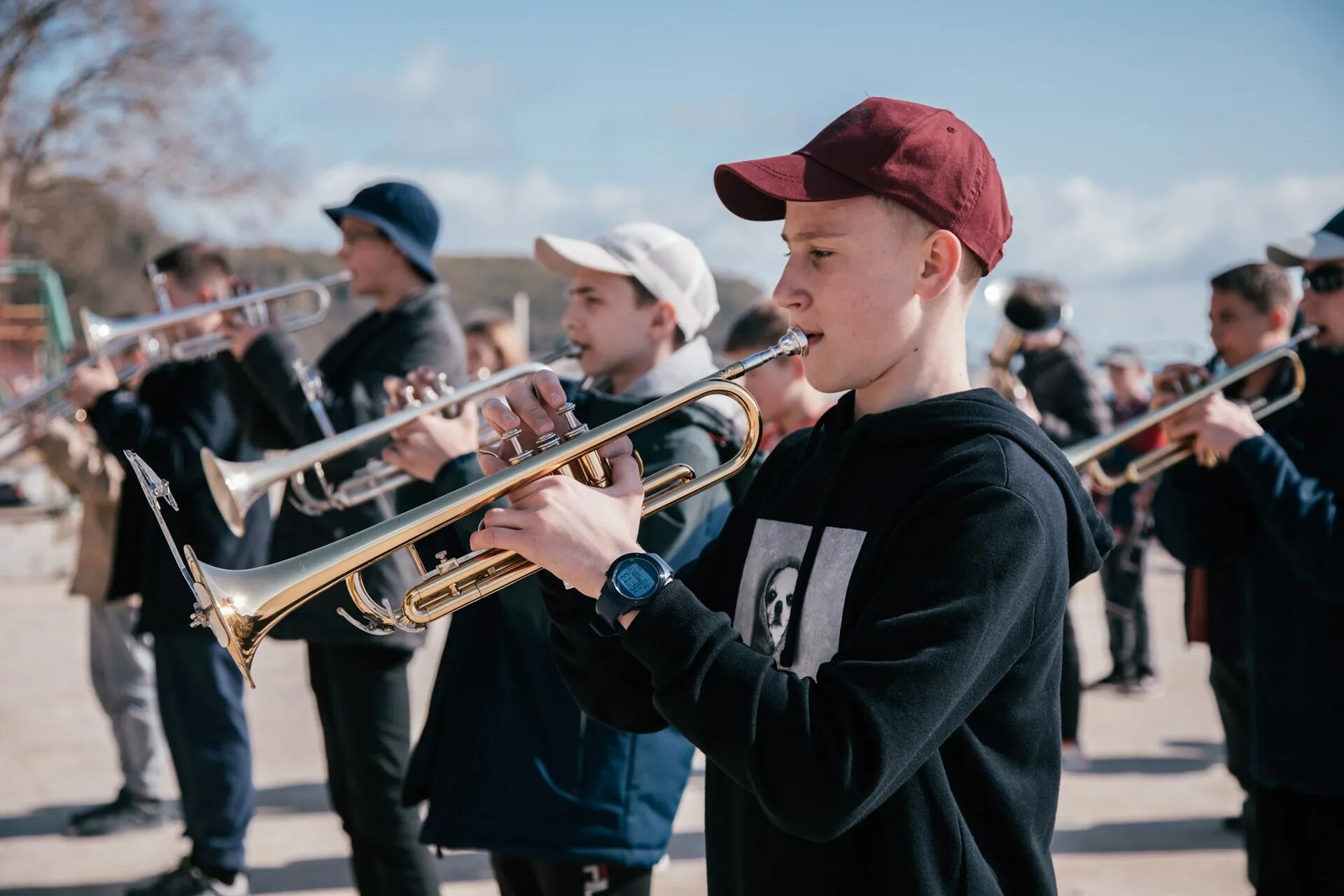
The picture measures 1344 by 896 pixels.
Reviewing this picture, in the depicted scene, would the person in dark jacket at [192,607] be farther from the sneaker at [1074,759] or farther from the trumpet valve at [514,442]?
the sneaker at [1074,759]

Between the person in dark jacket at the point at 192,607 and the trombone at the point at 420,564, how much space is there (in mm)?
2417

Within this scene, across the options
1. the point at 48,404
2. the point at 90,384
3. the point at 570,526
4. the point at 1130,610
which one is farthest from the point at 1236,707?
the point at 48,404

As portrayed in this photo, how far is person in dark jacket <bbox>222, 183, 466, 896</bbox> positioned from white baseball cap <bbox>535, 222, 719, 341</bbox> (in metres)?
0.77

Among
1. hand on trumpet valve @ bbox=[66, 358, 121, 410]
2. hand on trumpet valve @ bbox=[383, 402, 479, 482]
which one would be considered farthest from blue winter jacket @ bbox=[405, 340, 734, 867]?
hand on trumpet valve @ bbox=[66, 358, 121, 410]

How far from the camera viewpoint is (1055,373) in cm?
612

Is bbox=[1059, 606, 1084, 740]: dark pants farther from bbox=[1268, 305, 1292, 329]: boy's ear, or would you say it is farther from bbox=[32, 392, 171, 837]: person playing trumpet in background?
bbox=[32, 392, 171, 837]: person playing trumpet in background

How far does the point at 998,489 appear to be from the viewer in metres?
1.65

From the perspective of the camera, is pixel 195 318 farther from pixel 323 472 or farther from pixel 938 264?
pixel 938 264

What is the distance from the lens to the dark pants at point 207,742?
4.31 meters

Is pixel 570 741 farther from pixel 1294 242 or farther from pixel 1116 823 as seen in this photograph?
pixel 1116 823

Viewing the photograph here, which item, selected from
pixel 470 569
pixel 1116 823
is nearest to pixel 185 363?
pixel 470 569

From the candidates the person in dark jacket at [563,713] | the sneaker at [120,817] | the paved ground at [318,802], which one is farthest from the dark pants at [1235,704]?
the sneaker at [120,817]

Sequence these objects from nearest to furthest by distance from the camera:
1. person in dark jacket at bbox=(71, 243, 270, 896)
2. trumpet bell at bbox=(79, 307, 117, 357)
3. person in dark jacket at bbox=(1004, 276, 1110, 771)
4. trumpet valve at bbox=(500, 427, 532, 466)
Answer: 1. trumpet valve at bbox=(500, 427, 532, 466)
2. person in dark jacket at bbox=(71, 243, 270, 896)
3. trumpet bell at bbox=(79, 307, 117, 357)
4. person in dark jacket at bbox=(1004, 276, 1110, 771)

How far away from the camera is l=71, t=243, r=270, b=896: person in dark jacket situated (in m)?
4.33
